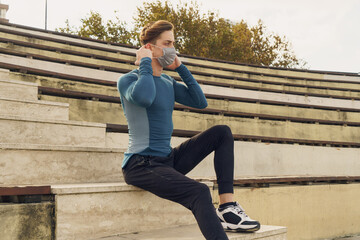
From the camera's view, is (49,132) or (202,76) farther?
(202,76)

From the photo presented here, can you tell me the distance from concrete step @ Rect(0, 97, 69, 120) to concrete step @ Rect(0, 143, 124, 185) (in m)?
0.95

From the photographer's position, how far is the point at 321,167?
5.64 meters

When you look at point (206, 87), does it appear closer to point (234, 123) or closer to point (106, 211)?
point (234, 123)

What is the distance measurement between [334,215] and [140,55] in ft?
10.7

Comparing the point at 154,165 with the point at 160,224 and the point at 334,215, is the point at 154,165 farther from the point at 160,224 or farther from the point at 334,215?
the point at 334,215

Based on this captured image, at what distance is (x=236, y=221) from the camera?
7.48 feet

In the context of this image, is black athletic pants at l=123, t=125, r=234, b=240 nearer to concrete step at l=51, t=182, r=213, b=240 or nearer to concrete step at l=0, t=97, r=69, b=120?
concrete step at l=51, t=182, r=213, b=240

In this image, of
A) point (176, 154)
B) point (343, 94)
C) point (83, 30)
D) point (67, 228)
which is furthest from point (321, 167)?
point (83, 30)

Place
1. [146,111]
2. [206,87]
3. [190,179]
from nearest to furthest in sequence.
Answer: [190,179] → [146,111] → [206,87]

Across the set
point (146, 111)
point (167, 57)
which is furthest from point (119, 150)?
point (167, 57)

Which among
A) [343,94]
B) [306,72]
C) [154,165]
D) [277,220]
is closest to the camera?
[154,165]

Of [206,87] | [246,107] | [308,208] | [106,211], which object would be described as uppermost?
[206,87]

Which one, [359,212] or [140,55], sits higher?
[140,55]

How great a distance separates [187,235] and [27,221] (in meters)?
0.92
